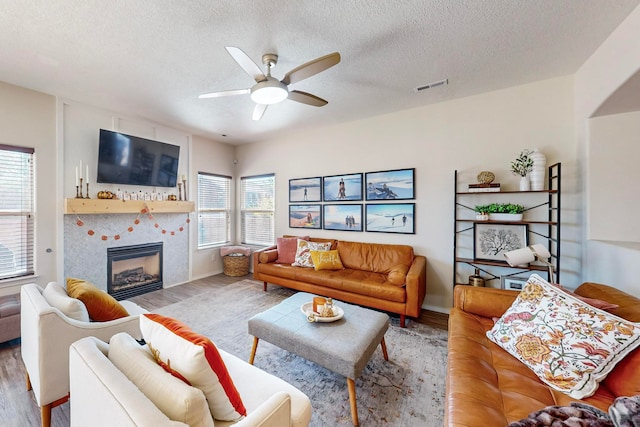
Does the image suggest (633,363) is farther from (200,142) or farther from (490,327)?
(200,142)

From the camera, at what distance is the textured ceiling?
171cm

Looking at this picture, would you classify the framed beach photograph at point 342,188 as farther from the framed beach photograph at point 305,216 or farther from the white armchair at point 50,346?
the white armchair at point 50,346

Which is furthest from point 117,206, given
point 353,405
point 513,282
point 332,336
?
point 513,282

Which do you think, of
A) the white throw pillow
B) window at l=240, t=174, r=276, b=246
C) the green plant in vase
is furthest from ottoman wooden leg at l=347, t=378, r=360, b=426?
window at l=240, t=174, r=276, b=246

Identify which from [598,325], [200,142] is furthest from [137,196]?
[598,325]

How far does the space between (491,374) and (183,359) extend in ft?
5.09

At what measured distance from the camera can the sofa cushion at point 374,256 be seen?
3.34 m

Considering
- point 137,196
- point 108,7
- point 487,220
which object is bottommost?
point 487,220

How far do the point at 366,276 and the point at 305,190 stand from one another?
1.94 metres

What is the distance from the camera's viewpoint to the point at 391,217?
11.8 ft

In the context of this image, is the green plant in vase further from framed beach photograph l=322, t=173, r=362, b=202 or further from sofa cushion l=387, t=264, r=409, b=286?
framed beach photograph l=322, t=173, r=362, b=202

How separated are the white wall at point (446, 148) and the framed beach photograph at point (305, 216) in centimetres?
16

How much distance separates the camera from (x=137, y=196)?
12.4 feet

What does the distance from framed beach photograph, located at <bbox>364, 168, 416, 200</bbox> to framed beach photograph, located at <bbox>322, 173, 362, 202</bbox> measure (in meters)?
0.16
